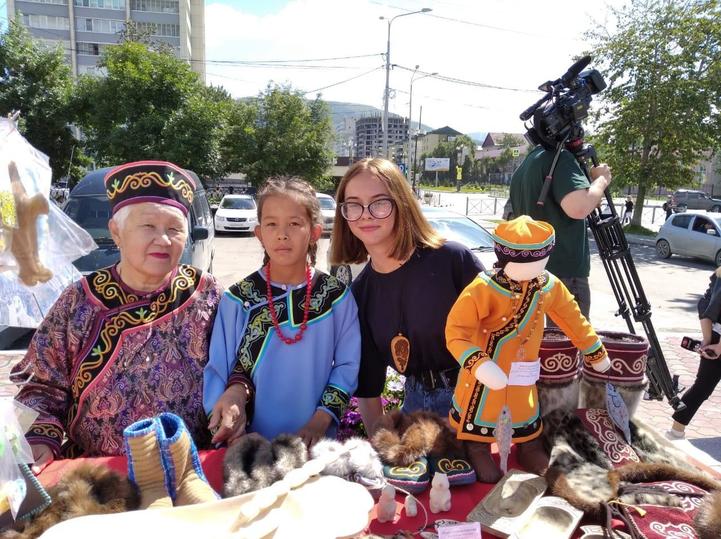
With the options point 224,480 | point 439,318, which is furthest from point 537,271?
point 224,480

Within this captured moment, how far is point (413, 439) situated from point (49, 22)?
7049 centimetres

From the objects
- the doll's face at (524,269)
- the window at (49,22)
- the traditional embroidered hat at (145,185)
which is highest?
the window at (49,22)

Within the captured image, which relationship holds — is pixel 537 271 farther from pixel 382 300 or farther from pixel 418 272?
pixel 382 300

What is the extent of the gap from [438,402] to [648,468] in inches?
30.7

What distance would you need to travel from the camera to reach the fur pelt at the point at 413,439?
161 cm

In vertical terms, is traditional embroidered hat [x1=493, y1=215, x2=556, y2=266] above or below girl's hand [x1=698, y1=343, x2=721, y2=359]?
above

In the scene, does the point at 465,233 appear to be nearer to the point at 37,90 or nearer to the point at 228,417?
the point at 228,417

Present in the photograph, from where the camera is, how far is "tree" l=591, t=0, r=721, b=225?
1557 centimetres

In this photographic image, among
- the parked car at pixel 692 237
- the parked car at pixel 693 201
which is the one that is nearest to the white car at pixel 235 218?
the parked car at pixel 692 237

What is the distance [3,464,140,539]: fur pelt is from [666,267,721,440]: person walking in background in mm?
3701

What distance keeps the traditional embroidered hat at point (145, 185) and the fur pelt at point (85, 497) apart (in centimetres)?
89

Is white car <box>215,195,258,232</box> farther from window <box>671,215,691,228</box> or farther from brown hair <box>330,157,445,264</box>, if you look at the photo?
brown hair <box>330,157,445,264</box>

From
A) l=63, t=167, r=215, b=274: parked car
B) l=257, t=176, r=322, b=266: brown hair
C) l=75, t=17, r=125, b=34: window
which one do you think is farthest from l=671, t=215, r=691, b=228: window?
l=75, t=17, r=125, b=34: window

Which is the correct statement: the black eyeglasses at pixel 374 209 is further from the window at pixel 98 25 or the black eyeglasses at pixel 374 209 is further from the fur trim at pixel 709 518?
the window at pixel 98 25
